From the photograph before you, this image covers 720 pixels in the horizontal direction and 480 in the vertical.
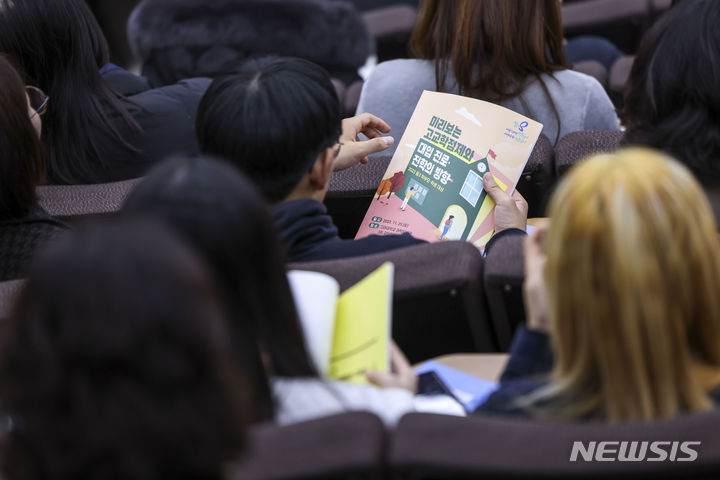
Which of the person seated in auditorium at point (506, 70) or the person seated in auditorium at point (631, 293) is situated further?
the person seated in auditorium at point (506, 70)

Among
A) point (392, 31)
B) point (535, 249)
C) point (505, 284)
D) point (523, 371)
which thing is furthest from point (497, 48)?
point (392, 31)

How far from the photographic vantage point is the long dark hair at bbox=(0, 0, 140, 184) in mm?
2152

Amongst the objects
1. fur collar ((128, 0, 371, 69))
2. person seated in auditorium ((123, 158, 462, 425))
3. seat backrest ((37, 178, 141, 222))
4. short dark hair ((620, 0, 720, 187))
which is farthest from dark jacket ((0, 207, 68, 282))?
fur collar ((128, 0, 371, 69))

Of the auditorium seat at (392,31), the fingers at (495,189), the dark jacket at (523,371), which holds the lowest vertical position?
the auditorium seat at (392,31)

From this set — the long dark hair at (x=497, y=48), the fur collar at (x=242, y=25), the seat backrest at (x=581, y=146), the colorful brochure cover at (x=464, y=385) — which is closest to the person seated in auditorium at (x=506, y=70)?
the long dark hair at (x=497, y=48)

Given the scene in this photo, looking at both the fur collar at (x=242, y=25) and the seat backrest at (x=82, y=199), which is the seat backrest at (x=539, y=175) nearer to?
the seat backrest at (x=82, y=199)

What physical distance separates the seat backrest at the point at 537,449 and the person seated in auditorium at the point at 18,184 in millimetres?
1048

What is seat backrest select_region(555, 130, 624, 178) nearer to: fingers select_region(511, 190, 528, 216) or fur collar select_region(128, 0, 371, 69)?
fingers select_region(511, 190, 528, 216)

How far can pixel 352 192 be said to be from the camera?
1.87 meters

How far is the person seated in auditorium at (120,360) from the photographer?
2.30 feet

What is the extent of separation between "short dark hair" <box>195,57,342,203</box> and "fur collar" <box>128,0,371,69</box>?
6.44 ft

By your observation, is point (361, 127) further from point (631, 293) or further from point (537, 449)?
point (537, 449)

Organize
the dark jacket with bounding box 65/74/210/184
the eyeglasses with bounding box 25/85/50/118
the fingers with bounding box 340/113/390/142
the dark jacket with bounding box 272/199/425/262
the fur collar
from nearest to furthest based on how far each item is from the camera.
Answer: the dark jacket with bounding box 272/199/425/262 < the fingers with bounding box 340/113/390/142 < the eyeglasses with bounding box 25/85/50/118 < the dark jacket with bounding box 65/74/210/184 < the fur collar

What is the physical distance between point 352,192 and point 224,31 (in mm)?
1811
